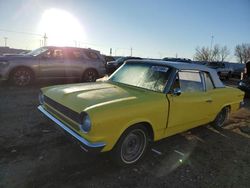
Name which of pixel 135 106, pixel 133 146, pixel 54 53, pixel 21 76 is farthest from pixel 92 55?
pixel 135 106

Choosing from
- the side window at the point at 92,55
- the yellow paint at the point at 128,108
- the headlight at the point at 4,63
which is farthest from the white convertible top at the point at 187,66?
the side window at the point at 92,55

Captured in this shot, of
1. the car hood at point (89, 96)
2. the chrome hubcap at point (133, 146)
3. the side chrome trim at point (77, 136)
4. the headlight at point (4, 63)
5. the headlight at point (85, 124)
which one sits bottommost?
the chrome hubcap at point (133, 146)

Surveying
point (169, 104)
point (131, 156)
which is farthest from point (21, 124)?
point (169, 104)

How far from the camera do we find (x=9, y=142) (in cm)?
402

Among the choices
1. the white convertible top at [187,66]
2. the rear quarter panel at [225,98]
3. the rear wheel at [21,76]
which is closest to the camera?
the white convertible top at [187,66]

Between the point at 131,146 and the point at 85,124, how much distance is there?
964mm

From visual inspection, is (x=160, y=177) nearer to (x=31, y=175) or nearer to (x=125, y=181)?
(x=125, y=181)

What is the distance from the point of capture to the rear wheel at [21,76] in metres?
9.03

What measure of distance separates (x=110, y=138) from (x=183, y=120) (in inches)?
67.8

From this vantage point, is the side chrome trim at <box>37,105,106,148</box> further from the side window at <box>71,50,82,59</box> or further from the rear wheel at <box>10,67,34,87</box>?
the side window at <box>71,50,82,59</box>

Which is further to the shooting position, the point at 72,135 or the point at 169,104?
the point at 169,104

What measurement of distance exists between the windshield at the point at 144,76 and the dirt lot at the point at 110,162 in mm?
1228

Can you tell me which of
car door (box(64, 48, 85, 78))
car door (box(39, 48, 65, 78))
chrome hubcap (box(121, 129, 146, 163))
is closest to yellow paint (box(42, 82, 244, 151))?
chrome hubcap (box(121, 129, 146, 163))

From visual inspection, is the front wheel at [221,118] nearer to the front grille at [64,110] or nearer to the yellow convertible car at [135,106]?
the yellow convertible car at [135,106]
